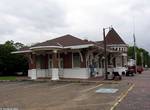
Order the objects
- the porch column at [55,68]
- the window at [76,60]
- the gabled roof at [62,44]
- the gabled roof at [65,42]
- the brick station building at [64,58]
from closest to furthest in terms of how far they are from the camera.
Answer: the gabled roof at [62,44] < the porch column at [55,68] < the brick station building at [64,58] < the gabled roof at [65,42] < the window at [76,60]

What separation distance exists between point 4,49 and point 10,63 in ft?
7.47

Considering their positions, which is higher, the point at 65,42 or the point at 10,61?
the point at 65,42

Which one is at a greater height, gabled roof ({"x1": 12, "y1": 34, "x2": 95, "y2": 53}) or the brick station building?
gabled roof ({"x1": 12, "y1": 34, "x2": 95, "y2": 53})

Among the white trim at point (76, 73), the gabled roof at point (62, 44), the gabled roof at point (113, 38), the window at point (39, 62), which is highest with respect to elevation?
the gabled roof at point (113, 38)

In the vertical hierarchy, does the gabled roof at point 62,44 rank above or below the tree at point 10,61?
above

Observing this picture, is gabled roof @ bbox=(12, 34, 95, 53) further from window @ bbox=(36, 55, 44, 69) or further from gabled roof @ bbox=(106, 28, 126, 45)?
gabled roof @ bbox=(106, 28, 126, 45)

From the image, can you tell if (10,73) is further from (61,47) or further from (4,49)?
(61,47)

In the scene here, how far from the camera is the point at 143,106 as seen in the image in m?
16.8

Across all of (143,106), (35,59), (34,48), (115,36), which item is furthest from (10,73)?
(143,106)

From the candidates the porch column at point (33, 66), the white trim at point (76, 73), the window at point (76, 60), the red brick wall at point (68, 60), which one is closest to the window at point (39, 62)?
the porch column at point (33, 66)

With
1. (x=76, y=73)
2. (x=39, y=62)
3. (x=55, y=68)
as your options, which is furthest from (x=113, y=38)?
(x=55, y=68)

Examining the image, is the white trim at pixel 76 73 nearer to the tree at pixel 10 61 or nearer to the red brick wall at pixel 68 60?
the red brick wall at pixel 68 60

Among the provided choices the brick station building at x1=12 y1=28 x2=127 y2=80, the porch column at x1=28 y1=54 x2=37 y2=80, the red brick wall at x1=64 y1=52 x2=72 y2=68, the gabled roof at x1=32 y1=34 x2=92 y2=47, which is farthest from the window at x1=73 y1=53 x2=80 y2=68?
the porch column at x1=28 y1=54 x2=37 y2=80

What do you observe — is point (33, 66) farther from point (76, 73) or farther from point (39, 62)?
point (76, 73)
